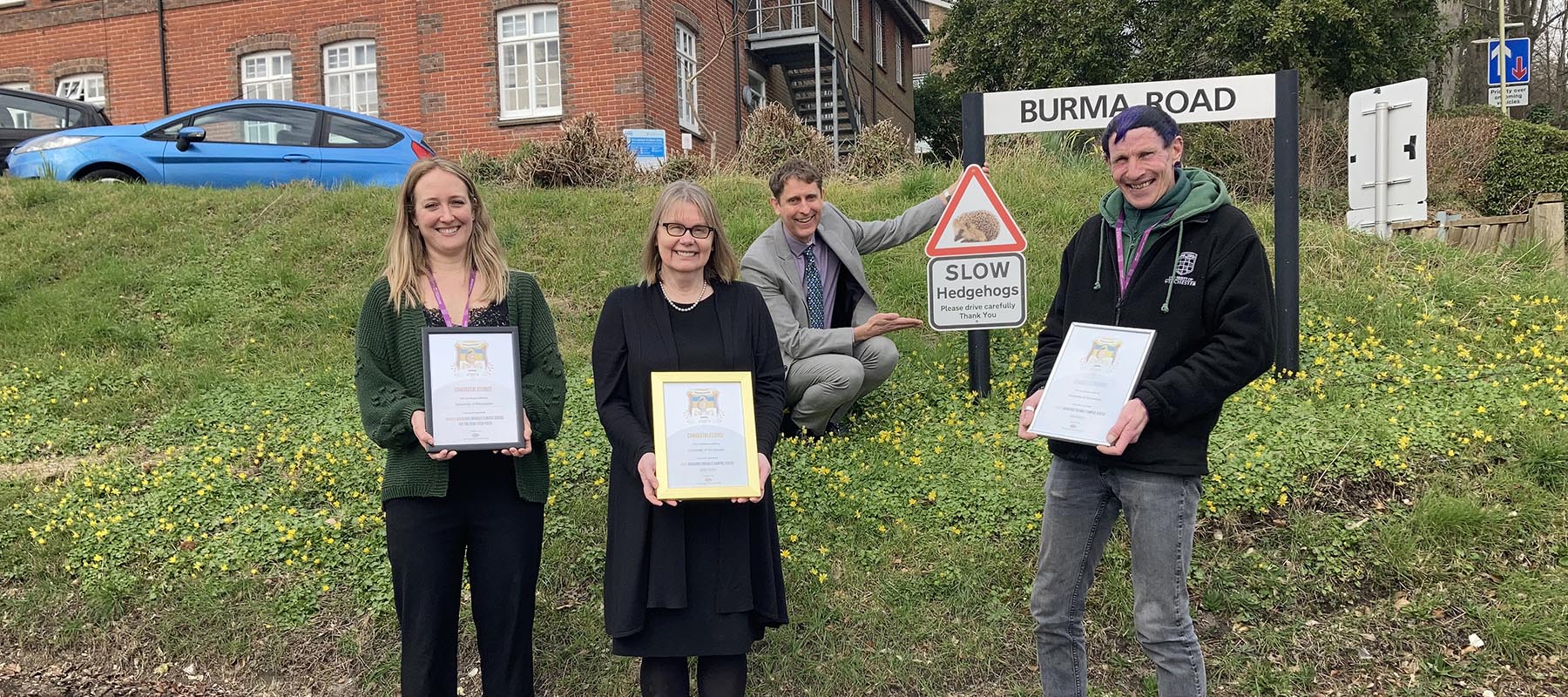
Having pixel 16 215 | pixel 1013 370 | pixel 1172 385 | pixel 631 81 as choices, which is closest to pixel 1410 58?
pixel 631 81

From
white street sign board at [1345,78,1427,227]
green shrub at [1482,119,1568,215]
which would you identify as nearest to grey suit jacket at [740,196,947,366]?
white street sign board at [1345,78,1427,227]

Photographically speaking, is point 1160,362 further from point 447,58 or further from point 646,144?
point 447,58

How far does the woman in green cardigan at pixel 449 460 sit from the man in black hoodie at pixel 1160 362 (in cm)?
162

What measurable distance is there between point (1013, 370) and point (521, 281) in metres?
4.01

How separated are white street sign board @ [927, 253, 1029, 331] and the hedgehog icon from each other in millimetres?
117

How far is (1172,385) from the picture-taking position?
294 cm

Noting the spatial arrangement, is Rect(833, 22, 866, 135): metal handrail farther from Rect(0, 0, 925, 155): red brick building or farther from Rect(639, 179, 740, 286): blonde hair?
Rect(639, 179, 740, 286): blonde hair

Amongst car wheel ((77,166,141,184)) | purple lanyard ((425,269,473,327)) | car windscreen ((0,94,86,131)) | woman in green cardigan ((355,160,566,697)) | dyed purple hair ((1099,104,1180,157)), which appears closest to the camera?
dyed purple hair ((1099,104,1180,157))

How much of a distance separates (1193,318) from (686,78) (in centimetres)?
1747

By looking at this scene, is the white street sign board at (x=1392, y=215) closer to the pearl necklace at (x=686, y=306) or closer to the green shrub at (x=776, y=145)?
the green shrub at (x=776, y=145)

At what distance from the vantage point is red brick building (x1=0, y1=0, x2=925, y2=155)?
18047 mm

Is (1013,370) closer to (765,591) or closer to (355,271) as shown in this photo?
(765,591)

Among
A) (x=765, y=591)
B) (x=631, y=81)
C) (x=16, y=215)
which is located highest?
(x=631, y=81)

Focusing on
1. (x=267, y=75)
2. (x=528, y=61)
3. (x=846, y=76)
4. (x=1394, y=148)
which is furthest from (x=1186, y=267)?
(x=846, y=76)
